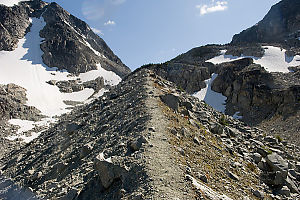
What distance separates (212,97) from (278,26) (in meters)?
70.4

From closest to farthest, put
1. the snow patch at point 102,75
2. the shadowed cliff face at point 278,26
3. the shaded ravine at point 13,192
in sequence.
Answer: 1. the shaded ravine at point 13,192
2. the shadowed cliff face at point 278,26
3. the snow patch at point 102,75

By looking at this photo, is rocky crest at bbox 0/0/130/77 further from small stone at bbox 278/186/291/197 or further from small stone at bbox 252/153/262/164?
small stone at bbox 278/186/291/197

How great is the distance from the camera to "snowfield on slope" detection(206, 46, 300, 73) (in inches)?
2167

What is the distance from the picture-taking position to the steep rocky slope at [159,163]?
656 centimetres

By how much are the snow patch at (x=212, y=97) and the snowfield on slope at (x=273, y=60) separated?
Answer: 1108cm

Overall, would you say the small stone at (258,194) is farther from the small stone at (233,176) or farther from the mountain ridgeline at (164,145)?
the small stone at (233,176)

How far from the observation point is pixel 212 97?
54156mm

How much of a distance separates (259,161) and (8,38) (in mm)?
116546

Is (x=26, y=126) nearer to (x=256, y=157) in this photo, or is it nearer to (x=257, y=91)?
(x=256, y=157)

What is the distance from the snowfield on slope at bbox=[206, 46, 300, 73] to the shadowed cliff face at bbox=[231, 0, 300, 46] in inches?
1023

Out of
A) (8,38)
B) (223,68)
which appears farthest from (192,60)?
(8,38)

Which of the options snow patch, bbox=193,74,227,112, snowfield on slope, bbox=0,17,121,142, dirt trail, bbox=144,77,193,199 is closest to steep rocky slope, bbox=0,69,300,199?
dirt trail, bbox=144,77,193,199

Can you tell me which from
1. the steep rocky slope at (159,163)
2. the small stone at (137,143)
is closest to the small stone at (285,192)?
the steep rocky slope at (159,163)

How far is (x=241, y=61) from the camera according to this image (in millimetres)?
57656
